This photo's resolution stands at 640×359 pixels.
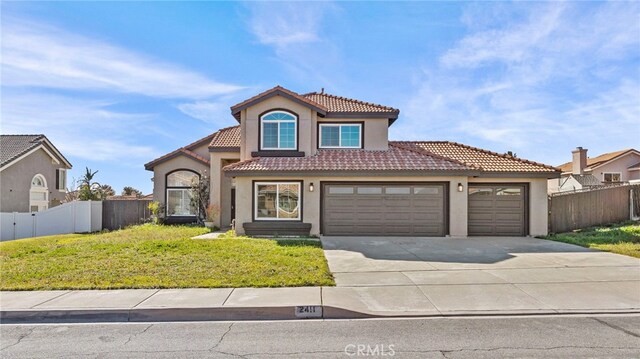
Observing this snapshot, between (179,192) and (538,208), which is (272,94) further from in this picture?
(538,208)

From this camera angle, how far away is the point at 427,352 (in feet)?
15.7

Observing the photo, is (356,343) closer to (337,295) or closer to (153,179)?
(337,295)

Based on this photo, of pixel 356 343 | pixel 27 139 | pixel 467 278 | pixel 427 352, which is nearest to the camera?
pixel 427 352

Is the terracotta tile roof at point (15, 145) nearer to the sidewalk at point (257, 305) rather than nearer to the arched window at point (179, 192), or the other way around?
the arched window at point (179, 192)

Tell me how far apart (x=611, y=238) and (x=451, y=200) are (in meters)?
5.70

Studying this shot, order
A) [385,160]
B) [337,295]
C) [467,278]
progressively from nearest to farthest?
[337,295]
[467,278]
[385,160]

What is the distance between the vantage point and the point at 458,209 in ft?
50.8

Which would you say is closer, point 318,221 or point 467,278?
point 467,278

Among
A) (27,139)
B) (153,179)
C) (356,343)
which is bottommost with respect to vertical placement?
(356,343)

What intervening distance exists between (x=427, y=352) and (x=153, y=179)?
19724mm

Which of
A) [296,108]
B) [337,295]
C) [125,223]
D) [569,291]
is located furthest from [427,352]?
[125,223]

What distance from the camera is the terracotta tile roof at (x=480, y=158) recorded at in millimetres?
15773

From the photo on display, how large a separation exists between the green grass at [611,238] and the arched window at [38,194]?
30308 millimetres

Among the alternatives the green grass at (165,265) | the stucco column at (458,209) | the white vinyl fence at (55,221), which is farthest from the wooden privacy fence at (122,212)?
the stucco column at (458,209)
